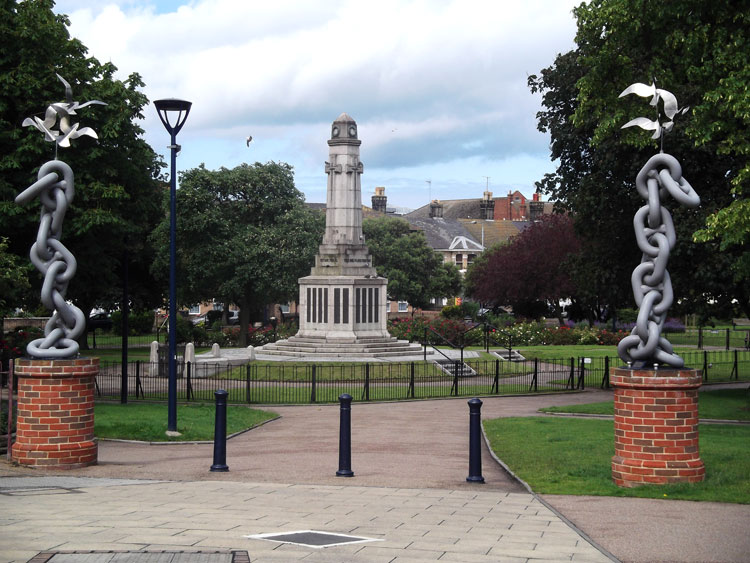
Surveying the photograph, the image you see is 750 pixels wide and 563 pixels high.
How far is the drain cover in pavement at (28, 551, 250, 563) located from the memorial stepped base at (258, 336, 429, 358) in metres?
29.7

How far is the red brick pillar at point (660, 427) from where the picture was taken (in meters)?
11.7

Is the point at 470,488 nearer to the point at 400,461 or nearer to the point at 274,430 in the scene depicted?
the point at 400,461

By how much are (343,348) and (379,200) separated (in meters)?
78.4

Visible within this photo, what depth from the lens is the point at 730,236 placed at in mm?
19422

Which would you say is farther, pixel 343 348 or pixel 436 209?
pixel 436 209

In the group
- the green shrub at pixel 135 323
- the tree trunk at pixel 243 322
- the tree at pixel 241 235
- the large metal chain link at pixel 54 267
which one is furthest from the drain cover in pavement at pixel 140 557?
the green shrub at pixel 135 323

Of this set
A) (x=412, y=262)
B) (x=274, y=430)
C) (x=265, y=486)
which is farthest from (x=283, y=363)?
(x=412, y=262)

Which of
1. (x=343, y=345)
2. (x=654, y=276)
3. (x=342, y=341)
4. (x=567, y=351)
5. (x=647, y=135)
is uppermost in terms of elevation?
(x=647, y=135)

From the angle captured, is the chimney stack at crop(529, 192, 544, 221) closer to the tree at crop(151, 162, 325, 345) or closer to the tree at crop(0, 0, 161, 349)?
the tree at crop(151, 162, 325, 345)

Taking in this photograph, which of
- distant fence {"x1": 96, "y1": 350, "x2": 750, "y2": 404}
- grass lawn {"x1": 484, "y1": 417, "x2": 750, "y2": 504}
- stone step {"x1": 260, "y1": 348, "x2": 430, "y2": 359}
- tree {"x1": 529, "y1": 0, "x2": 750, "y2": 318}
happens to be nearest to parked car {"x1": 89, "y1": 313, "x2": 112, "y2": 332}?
stone step {"x1": 260, "y1": 348, "x2": 430, "y2": 359}

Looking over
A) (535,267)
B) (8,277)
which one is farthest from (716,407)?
(535,267)

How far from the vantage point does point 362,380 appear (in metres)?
29.9

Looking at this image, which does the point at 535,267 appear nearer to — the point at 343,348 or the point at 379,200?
the point at 343,348

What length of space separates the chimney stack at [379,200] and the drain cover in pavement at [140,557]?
353 feet
